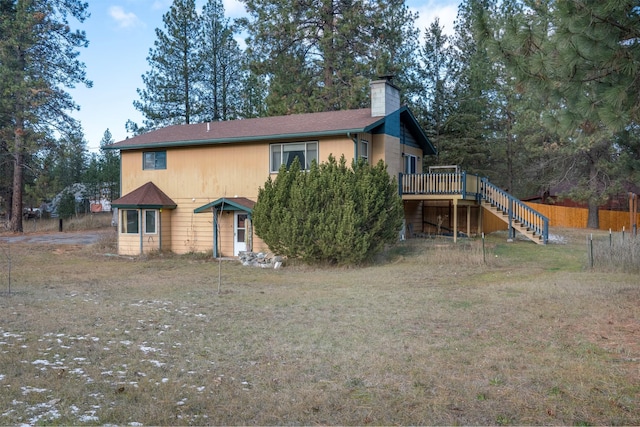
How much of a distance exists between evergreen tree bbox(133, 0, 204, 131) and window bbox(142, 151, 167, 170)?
14556 mm

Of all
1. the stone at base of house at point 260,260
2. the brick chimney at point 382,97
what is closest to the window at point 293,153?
the brick chimney at point 382,97

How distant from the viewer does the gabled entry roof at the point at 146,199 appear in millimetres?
18609

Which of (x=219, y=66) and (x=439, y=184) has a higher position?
(x=219, y=66)

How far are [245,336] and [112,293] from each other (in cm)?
477

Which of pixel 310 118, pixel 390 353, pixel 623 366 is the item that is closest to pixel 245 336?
pixel 390 353

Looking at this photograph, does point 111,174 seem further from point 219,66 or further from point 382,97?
point 382,97

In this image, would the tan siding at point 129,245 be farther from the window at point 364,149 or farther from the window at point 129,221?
the window at point 364,149

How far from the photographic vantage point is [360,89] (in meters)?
27.6

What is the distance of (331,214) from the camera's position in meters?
14.8

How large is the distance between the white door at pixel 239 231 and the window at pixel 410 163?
707cm

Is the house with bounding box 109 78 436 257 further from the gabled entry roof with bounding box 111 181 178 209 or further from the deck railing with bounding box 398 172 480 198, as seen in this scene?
the deck railing with bounding box 398 172 480 198

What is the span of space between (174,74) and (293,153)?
62.4 ft

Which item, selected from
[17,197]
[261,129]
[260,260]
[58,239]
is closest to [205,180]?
[261,129]

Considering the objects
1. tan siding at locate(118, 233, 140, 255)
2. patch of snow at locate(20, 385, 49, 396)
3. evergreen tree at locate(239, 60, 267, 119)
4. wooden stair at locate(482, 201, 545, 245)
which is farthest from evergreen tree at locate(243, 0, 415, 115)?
patch of snow at locate(20, 385, 49, 396)
